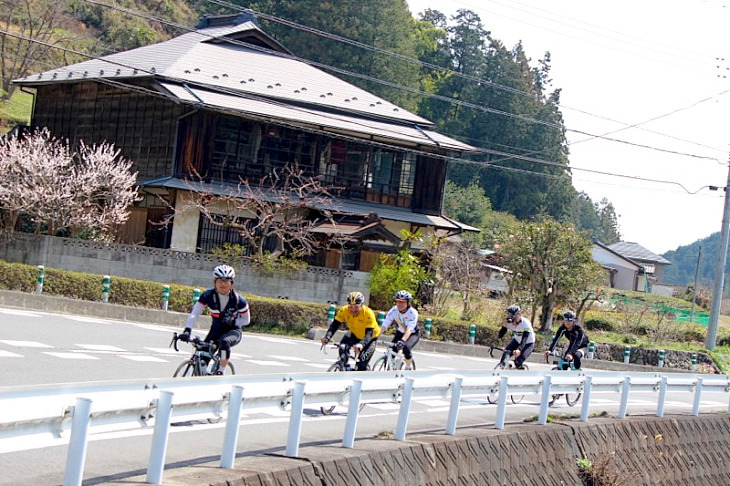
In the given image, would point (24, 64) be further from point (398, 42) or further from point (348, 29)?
point (398, 42)

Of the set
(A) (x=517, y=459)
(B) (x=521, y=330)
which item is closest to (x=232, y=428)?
(A) (x=517, y=459)

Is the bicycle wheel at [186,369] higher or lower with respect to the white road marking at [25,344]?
higher

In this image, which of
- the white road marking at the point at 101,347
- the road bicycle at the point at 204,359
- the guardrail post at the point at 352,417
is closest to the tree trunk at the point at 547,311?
the white road marking at the point at 101,347

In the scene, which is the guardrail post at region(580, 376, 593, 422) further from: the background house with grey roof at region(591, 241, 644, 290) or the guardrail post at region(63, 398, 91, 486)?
the background house with grey roof at region(591, 241, 644, 290)

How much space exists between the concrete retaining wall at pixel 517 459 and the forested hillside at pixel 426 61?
47585 mm

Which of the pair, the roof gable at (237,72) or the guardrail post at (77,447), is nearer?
the guardrail post at (77,447)

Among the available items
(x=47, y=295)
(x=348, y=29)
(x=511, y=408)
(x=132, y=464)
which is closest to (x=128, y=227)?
(x=47, y=295)

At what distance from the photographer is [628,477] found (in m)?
15.2

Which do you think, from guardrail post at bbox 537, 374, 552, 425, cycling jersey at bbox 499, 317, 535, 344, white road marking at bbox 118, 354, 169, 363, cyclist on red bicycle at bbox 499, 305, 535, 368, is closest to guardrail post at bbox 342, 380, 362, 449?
guardrail post at bbox 537, 374, 552, 425

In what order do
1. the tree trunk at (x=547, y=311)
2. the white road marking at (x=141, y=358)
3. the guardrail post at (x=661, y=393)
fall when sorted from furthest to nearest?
the tree trunk at (x=547, y=311) → the white road marking at (x=141, y=358) → the guardrail post at (x=661, y=393)

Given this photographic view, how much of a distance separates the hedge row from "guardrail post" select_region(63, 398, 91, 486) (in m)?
23.1

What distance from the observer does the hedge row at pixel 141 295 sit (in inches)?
1123

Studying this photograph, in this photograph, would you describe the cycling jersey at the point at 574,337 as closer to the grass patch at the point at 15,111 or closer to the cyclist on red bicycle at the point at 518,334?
the cyclist on red bicycle at the point at 518,334

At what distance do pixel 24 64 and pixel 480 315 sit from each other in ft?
120
